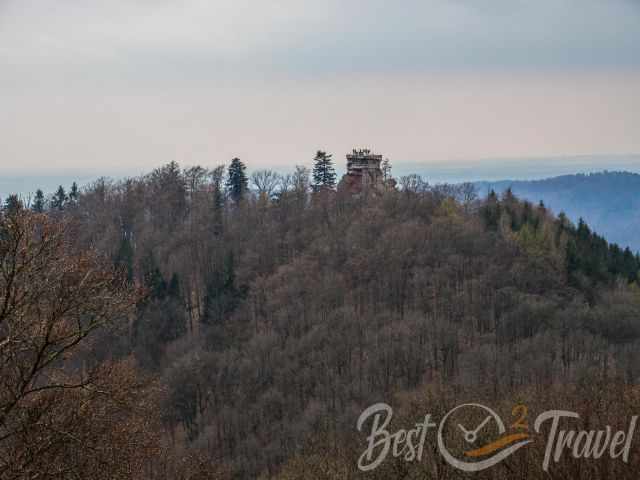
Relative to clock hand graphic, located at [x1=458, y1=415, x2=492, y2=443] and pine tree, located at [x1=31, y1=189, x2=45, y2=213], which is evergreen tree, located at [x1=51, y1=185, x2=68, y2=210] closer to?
pine tree, located at [x1=31, y1=189, x2=45, y2=213]

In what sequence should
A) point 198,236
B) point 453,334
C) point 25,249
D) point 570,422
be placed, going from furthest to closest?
point 198,236
point 453,334
point 570,422
point 25,249

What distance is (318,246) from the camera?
61.2m

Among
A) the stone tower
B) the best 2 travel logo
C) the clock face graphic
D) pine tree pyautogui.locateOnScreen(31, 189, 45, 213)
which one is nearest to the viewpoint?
the best 2 travel logo

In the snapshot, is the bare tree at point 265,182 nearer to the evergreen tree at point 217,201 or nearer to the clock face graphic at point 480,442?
the evergreen tree at point 217,201

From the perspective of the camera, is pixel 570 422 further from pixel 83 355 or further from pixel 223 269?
pixel 223 269

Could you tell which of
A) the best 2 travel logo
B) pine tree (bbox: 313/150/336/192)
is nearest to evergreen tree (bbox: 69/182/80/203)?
pine tree (bbox: 313/150/336/192)

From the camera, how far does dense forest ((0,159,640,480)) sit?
1148cm

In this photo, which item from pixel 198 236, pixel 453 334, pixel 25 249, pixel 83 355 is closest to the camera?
pixel 25 249

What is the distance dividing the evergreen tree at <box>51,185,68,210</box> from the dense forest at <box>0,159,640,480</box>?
2387mm

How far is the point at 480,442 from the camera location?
12.7 metres

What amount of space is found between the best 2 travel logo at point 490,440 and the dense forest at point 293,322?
0.38m

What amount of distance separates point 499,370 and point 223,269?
98.6ft

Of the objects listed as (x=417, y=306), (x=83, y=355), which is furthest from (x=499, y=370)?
(x=83, y=355)

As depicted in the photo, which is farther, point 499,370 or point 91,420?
point 499,370
